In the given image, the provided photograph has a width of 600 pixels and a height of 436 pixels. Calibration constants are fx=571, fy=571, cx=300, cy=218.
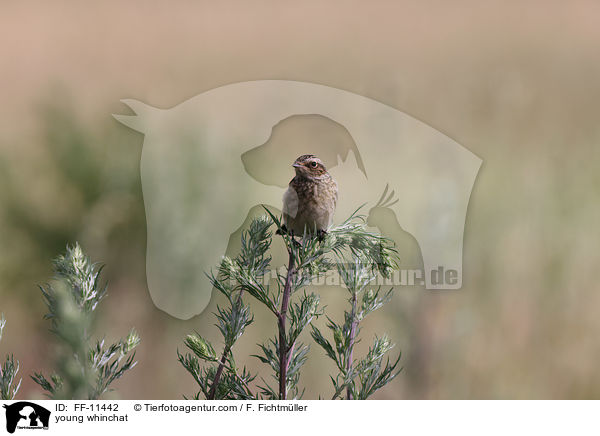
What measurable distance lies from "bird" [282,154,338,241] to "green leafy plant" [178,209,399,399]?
14 centimetres

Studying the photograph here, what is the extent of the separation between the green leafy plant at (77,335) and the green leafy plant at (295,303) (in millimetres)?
132

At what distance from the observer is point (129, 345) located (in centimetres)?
80

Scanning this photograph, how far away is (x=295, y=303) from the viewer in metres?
0.86

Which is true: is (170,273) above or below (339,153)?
below

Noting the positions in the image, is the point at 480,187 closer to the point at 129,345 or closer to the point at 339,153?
the point at 339,153

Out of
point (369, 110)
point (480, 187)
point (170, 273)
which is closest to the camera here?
point (170, 273)

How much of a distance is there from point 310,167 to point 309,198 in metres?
0.10

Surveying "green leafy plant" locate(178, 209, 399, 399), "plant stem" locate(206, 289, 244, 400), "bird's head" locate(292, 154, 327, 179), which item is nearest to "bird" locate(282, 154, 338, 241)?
"bird's head" locate(292, 154, 327, 179)

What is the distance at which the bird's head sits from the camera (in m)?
1.17

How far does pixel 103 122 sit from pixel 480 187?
1.65 metres

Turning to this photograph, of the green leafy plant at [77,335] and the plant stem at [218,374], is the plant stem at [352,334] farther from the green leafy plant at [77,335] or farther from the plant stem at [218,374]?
the green leafy plant at [77,335]
